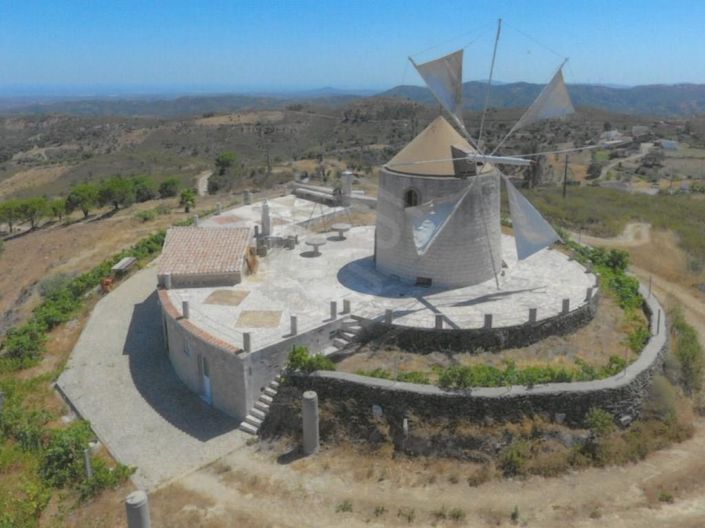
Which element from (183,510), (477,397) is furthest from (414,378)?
(183,510)

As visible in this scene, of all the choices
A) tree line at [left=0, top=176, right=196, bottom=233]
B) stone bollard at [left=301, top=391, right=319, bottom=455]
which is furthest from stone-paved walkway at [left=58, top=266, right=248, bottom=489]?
tree line at [left=0, top=176, right=196, bottom=233]

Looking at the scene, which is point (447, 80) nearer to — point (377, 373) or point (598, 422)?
point (377, 373)

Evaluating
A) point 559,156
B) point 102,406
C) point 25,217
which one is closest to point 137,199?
point 25,217

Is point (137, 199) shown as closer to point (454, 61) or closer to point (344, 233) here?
point (344, 233)

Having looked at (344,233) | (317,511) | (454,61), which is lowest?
(317,511)

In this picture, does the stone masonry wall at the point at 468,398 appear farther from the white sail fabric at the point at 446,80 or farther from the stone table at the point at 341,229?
the stone table at the point at 341,229

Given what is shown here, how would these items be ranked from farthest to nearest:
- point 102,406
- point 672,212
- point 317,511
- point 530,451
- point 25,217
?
1. point 25,217
2. point 672,212
3. point 102,406
4. point 530,451
5. point 317,511
